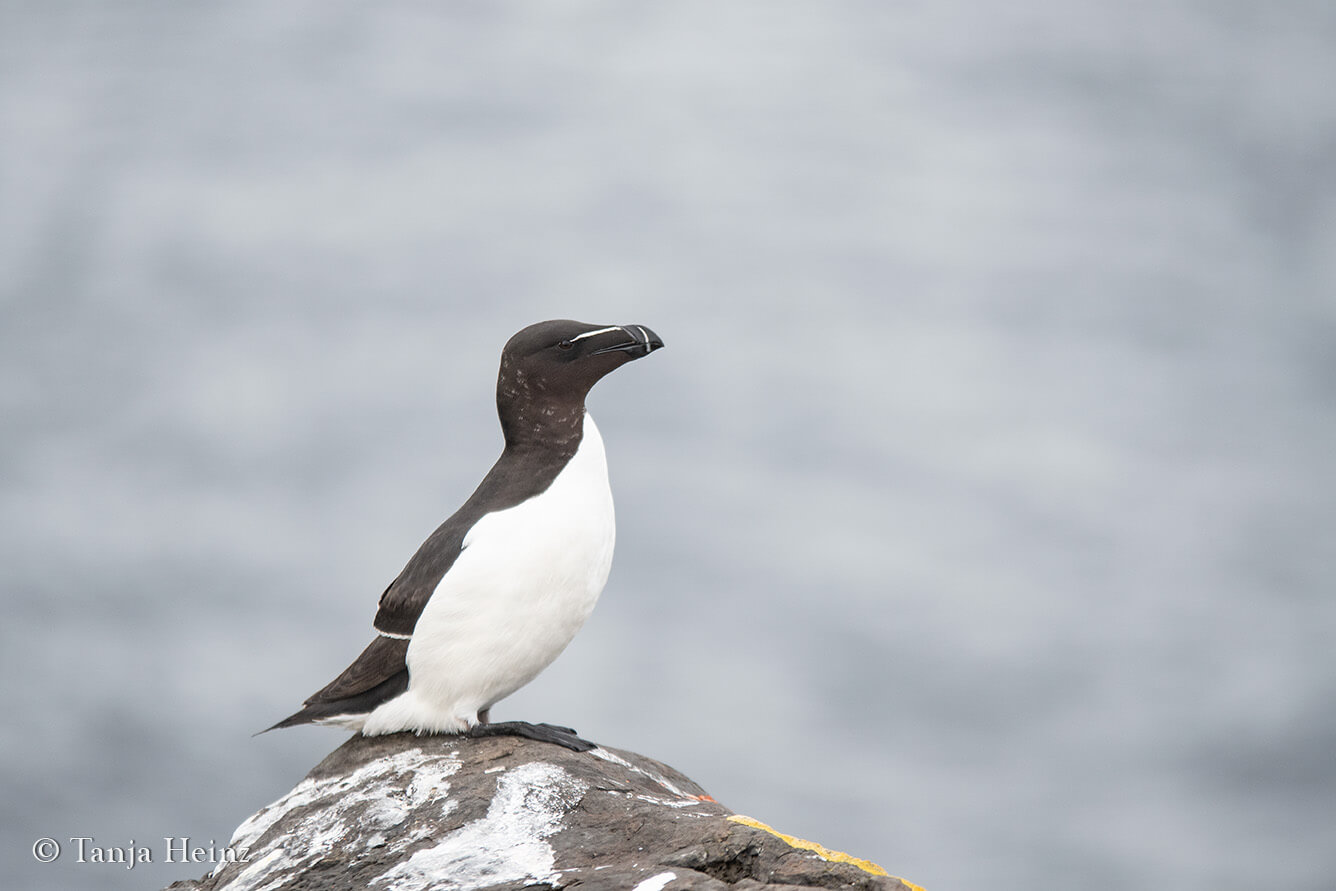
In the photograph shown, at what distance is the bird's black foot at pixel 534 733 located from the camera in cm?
619

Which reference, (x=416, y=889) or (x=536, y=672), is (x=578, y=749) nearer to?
(x=536, y=672)

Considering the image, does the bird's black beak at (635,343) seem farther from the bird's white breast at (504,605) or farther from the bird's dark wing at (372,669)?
the bird's dark wing at (372,669)

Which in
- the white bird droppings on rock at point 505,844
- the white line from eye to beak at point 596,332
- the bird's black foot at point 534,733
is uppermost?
the white line from eye to beak at point 596,332

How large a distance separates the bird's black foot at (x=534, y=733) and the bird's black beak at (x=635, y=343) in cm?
174

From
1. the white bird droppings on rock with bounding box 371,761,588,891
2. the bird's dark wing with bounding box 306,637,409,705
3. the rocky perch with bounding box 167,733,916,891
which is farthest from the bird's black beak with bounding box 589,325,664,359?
the white bird droppings on rock with bounding box 371,761,588,891

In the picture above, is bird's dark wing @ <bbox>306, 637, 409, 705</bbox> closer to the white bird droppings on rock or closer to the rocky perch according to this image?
the rocky perch

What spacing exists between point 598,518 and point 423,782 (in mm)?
1394

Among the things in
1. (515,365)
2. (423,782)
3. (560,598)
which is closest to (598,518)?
(560,598)

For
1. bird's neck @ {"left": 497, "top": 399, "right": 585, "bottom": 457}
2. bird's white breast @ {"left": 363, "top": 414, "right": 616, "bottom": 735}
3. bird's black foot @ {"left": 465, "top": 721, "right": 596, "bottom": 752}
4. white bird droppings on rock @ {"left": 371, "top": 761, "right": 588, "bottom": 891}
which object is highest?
bird's neck @ {"left": 497, "top": 399, "right": 585, "bottom": 457}

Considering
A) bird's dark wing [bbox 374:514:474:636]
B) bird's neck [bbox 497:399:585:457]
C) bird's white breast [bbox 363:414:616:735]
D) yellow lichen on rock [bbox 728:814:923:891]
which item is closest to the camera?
yellow lichen on rock [bbox 728:814:923:891]

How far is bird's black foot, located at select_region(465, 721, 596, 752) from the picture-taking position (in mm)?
6188

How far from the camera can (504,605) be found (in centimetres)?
618

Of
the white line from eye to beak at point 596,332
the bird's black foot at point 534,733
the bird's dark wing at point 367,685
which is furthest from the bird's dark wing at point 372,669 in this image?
the white line from eye to beak at point 596,332

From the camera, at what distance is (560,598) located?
6.25 meters
